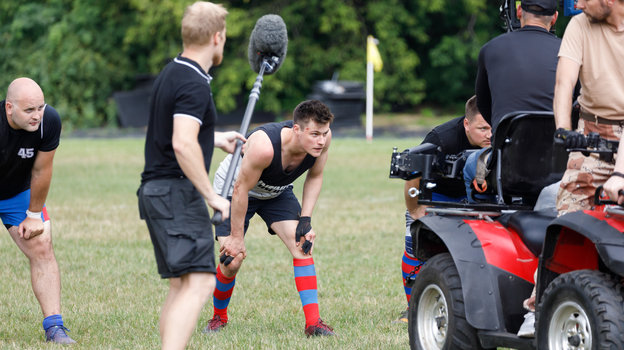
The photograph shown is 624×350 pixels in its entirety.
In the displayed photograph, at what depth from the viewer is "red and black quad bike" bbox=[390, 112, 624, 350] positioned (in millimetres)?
3779

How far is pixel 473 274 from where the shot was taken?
4516 mm

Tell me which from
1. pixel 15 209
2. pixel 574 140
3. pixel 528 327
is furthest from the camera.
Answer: pixel 15 209

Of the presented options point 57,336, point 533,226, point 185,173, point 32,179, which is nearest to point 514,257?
point 533,226

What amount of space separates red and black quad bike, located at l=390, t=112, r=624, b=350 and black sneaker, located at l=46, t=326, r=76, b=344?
222 cm

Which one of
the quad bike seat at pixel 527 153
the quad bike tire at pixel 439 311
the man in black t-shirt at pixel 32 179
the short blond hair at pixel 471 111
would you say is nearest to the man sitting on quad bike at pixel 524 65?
the quad bike seat at pixel 527 153

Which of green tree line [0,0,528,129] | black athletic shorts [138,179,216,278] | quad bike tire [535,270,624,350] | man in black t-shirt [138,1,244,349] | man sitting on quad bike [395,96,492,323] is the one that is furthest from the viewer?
green tree line [0,0,528,129]

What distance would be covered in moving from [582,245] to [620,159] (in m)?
0.45

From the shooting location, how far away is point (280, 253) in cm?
984

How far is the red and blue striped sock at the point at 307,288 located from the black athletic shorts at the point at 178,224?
5.59 feet

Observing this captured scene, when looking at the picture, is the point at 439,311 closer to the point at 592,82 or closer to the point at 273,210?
the point at 592,82

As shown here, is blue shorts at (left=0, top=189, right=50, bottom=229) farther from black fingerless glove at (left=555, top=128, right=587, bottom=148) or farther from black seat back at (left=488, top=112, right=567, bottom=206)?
black fingerless glove at (left=555, top=128, right=587, bottom=148)

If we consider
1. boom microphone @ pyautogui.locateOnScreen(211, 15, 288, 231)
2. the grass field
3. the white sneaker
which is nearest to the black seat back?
the white sneaker

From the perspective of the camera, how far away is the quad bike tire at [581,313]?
144 inches

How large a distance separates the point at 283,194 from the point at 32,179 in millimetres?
1711
